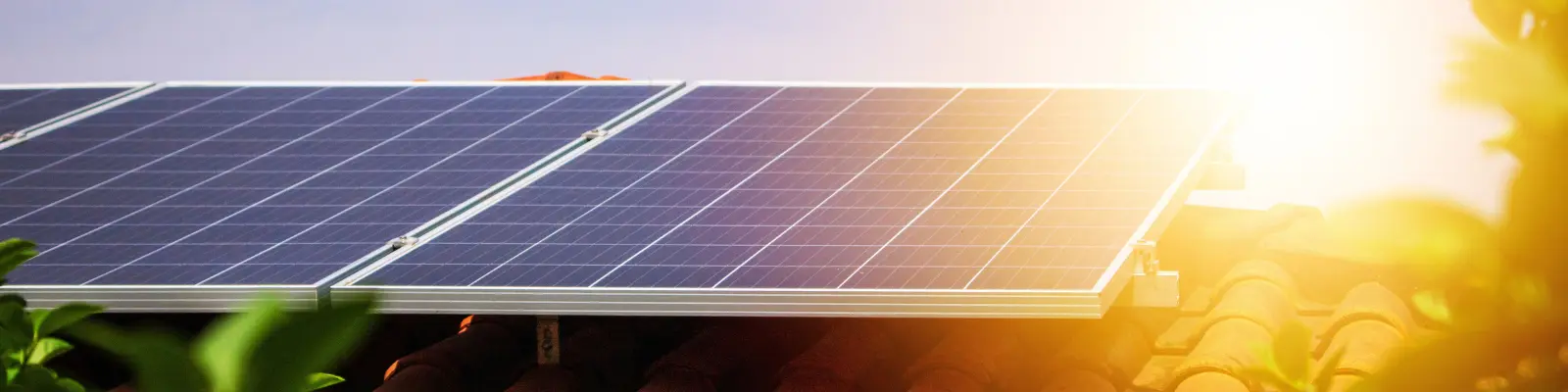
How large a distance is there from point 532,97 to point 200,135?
3.20 metres

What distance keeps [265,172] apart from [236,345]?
7.73m

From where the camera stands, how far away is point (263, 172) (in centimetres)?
1191

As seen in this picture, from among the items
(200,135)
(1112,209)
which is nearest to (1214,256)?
(1112,209)

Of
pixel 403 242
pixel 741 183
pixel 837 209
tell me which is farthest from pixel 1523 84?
pixel 741 183

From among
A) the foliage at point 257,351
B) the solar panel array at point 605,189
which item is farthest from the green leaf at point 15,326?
the solar panel array at point 605,189

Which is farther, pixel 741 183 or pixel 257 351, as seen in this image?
pixel 741 183

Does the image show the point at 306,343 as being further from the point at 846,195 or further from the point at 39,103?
the point at 39,103

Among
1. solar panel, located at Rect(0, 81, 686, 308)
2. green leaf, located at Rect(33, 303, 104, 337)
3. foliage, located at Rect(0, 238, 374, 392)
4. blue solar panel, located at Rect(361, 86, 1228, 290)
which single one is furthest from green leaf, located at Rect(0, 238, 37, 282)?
blue solar panel, located at Rect(361, 86, 1228, 290)

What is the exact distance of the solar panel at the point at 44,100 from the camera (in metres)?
13.6

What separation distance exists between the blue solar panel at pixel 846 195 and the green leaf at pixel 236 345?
423 centimetres

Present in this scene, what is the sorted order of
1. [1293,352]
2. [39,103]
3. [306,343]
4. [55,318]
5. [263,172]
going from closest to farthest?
[1293,352]
[306,343]
[55,318]
[263,172]
[39,103]

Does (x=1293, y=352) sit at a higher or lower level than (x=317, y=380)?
higher

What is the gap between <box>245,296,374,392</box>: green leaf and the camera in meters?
4.77

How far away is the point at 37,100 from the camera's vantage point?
46.9 ft
